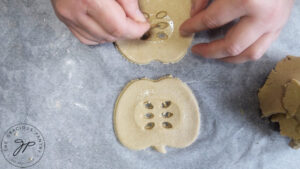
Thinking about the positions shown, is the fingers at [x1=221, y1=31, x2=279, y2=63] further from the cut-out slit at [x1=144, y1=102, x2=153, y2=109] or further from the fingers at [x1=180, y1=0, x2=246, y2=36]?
the cut-out slit at [x1=144, y1=102, x2=153, y2=109]

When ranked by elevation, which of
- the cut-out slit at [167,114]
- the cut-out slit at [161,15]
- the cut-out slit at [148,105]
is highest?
the cut-out slit at [161,15]

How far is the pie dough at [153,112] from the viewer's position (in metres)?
0.94

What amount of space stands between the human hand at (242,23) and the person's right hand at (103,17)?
0.58 ft

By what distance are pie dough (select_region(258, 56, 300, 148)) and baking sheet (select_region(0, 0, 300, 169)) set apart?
5 cm

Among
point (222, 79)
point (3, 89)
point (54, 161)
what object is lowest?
point (54, 161)

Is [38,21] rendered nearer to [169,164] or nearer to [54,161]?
[54,161]

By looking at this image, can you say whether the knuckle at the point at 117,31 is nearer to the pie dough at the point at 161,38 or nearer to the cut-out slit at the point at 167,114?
the pie dough at the point at 161,38

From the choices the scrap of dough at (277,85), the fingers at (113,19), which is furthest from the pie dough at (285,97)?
the fingers at (113,19)

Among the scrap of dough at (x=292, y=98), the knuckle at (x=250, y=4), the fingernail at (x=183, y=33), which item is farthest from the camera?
the fingernail at (x=183, y=33)

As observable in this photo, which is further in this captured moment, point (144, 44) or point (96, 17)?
point (144, 44)

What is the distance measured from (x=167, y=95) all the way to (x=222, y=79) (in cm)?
20

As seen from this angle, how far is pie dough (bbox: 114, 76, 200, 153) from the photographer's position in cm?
94

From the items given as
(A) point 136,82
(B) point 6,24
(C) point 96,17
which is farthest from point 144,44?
(B) point 6,24

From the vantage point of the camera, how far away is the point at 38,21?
37.2 inches
